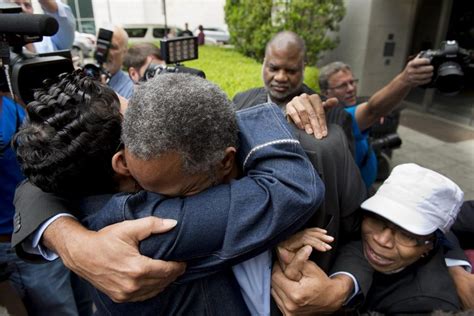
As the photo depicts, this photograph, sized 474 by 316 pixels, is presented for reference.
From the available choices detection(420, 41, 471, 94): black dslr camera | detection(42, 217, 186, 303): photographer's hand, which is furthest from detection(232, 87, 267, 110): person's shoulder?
detection(42, 217, 186, 303): photographer's hand

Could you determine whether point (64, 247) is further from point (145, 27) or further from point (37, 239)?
point (145, 27)

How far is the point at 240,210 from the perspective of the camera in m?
0.92

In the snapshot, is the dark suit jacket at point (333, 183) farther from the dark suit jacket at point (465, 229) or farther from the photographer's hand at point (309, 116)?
the dark suit jacket at point (465, 229)

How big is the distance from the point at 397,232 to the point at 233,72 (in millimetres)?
5758

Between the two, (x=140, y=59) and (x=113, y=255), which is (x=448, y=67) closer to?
(x=113, y=255)

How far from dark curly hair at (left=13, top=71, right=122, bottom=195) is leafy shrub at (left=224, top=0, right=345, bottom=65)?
7.17 m

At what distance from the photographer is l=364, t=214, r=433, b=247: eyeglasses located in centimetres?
119

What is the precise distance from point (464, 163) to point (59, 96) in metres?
5.80

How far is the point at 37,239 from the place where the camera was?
1.14m

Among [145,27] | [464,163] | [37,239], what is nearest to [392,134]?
[464,163]

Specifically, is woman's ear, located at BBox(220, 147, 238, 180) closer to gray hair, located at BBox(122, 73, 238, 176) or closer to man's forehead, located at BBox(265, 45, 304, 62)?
gray hair, located at BBox(122, 73, 238, 176)

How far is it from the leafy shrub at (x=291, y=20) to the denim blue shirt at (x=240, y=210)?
7214 millimetres

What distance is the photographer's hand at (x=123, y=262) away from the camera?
0.91 metres

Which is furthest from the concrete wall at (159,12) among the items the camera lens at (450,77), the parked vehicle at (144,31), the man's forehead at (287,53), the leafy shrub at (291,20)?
the camera lens at (450,77)
